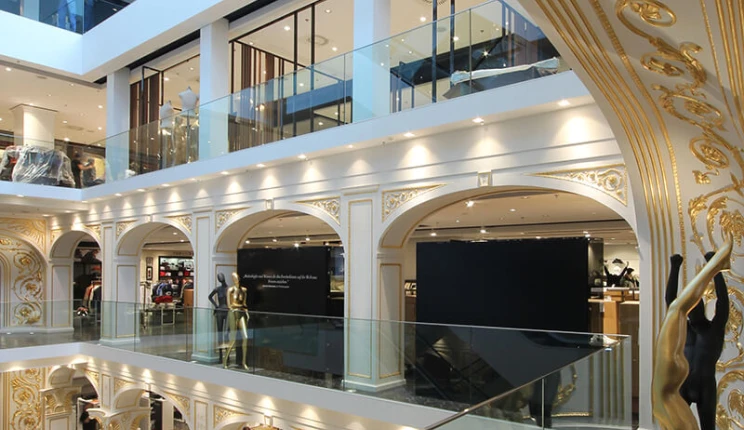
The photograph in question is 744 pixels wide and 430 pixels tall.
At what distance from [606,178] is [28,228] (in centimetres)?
1601

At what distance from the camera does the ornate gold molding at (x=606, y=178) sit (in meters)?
6.09

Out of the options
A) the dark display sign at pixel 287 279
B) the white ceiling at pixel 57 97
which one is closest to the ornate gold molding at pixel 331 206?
the dark display sign at pixel 287 279

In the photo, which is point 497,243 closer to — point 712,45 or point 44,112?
point 712,45

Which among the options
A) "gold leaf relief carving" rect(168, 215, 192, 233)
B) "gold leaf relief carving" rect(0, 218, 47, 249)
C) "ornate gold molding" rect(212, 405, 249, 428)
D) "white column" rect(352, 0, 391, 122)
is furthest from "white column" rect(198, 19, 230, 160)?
"gold leaf relief carving" rect(0, 218, 47, 249)

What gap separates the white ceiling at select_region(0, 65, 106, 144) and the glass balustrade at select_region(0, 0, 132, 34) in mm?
1502

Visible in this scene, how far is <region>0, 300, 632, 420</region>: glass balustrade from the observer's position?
4656 mm

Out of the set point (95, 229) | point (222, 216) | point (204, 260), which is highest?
point (222, 216)

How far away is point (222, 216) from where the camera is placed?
439 inches

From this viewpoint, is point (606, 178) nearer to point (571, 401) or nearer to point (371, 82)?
point (571, 401)

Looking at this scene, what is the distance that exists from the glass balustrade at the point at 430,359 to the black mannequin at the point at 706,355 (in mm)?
882

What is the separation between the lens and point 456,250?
32.6ft

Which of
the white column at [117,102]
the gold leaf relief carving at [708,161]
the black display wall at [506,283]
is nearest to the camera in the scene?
the gold leaf relief carving at [708,161]

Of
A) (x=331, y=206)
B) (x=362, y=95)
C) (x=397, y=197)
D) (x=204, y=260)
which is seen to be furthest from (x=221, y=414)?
(x=362, y=95)

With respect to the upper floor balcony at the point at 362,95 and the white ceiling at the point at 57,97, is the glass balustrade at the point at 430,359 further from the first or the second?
the white ceiling at the point at 57,97
